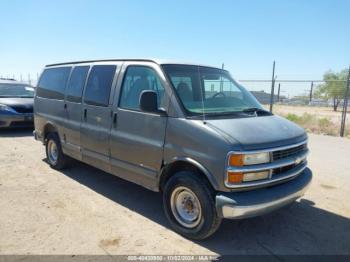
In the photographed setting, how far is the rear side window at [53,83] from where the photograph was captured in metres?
6.09

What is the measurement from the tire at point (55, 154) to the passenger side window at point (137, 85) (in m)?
2.40

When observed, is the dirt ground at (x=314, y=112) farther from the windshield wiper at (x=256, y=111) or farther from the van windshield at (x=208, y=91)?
the windshield wiper at (x=256, y=111)

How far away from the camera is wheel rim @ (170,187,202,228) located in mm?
3715

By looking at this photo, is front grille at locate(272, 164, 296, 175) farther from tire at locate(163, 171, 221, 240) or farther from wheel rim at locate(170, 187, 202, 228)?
wheel rim at locate(170, 187, 202, 228)

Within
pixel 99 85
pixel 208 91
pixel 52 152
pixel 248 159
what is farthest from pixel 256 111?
pixel 52 152

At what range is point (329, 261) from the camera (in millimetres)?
3361

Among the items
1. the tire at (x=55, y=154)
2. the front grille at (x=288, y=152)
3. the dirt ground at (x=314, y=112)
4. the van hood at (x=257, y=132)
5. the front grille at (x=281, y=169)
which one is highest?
the van hood at (x=257, y=132)

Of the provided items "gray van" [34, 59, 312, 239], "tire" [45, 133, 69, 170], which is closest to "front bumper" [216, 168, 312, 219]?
"gray van" [34, 59, 312, 239]

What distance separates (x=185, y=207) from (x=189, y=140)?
867 mm

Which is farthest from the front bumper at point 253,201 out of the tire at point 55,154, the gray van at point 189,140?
the tire at point 55,154

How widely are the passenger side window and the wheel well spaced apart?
0.79 m

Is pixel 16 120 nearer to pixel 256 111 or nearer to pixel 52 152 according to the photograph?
pixel 52 152

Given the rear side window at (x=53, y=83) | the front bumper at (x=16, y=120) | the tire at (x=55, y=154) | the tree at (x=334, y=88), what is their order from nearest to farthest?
the rear side window at (x=53, y=83), the tire at (x=55, y=154), the front bumper at (x=16, y=120), the tree at (x=334, y=88)

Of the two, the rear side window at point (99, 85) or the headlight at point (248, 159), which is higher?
the rear side window at point (99, 85)
